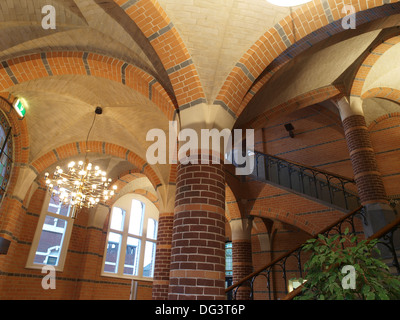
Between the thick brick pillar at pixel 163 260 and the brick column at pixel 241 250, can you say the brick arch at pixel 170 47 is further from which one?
the brick column at pixel 241 250

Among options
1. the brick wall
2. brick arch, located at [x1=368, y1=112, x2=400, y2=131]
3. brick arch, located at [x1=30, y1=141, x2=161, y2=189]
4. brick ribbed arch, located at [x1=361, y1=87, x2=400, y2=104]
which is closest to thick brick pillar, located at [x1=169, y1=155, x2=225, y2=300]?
brick arch, located at [x1=30, y1=141, x2=161, y2=189]

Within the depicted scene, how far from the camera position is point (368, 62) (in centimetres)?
725

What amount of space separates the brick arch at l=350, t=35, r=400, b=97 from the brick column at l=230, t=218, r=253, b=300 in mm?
5185

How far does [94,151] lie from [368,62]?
8.44m

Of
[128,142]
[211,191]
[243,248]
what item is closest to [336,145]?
[243,248]

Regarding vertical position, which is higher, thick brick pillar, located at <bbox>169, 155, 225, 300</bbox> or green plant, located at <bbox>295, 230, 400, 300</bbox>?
thick brick pillar, located at <bbox>169, 155, 225, 300</bbox>

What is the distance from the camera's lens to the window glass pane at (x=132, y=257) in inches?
513

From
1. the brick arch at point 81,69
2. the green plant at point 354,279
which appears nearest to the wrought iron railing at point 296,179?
the brick arch at point 81,69

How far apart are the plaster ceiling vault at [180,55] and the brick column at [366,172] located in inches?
35.6

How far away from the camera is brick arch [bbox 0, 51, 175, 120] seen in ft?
19.1

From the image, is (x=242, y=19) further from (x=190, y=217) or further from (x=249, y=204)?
(x=249, y=204)

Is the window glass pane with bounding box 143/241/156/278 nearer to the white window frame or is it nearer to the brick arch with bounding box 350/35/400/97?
the white window frame

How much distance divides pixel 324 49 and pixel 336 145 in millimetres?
5689

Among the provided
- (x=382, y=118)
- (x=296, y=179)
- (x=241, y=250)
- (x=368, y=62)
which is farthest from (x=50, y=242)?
(x=382, y=118)
